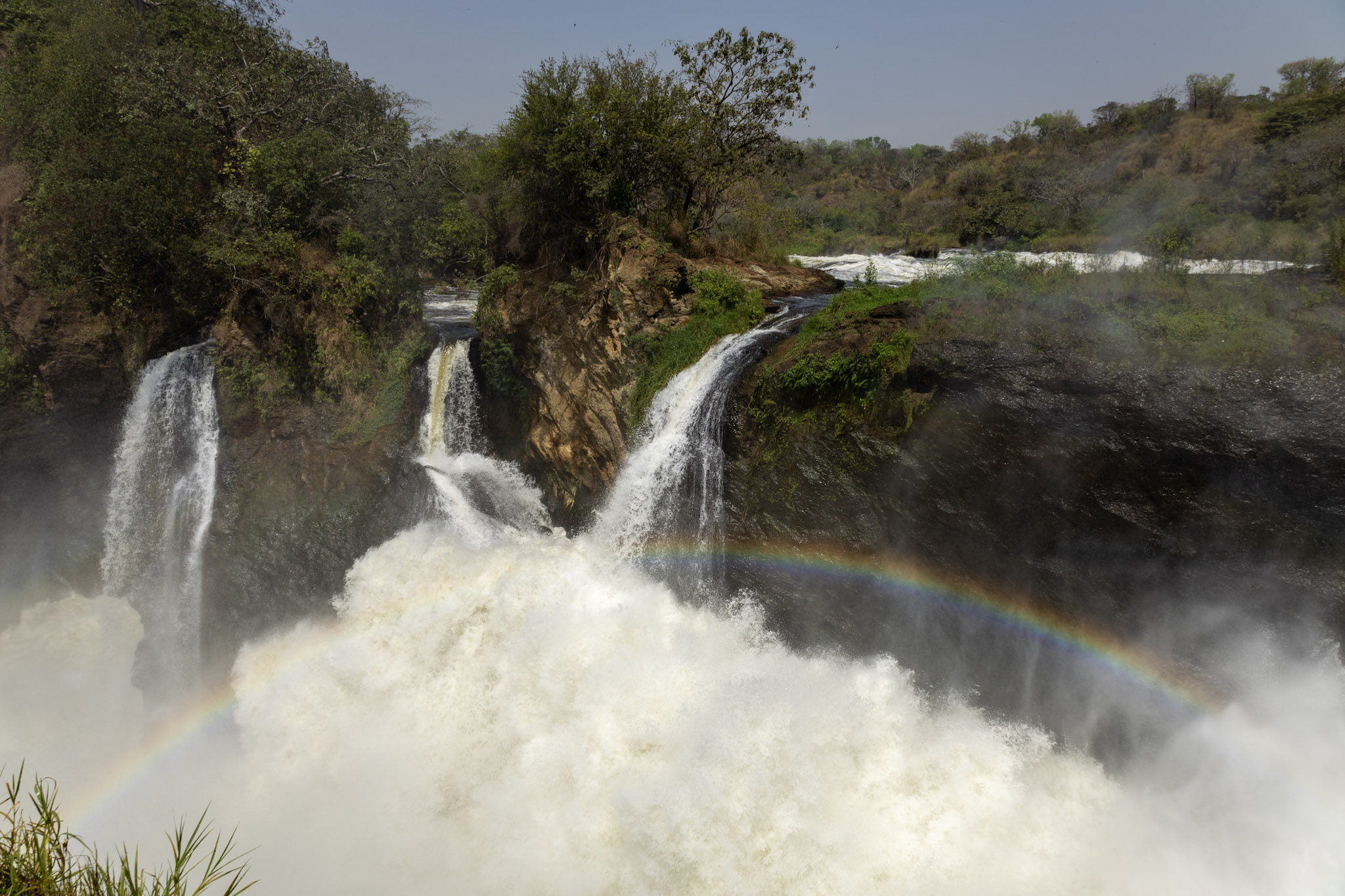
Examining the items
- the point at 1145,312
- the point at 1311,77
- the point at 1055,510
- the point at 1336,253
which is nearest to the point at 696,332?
the point at 1055,510

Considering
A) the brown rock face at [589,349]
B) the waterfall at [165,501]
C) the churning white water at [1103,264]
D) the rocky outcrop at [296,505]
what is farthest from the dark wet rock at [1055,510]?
the waterfall at [165,501]

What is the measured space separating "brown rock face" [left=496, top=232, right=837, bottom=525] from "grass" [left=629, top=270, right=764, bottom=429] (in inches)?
9.6

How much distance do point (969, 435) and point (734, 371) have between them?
3.55 metres

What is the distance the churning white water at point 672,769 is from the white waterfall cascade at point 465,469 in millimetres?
1128

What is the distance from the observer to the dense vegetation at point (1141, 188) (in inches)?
466

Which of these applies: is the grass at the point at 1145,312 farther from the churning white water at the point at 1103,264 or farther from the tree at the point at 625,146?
the tree at the point at 625,146

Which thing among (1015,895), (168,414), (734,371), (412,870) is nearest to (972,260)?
(734,371)

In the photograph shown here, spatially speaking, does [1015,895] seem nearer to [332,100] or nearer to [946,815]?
[946,815]

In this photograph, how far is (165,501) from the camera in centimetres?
1352

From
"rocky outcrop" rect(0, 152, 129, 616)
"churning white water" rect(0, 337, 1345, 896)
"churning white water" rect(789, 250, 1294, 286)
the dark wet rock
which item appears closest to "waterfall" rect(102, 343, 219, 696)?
"rocky outcrop" rect(0, 152, 129, 616)

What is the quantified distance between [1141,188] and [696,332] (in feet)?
48.2

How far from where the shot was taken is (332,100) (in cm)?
1655

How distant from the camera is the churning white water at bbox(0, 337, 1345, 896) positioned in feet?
21.4

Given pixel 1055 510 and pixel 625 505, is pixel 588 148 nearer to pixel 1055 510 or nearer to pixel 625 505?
pixel 625 505
